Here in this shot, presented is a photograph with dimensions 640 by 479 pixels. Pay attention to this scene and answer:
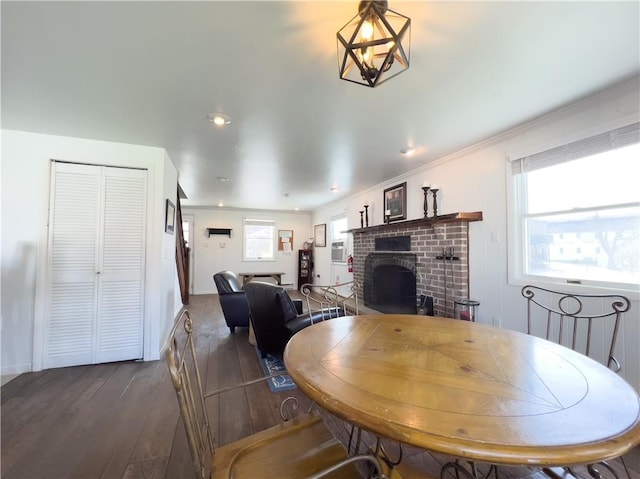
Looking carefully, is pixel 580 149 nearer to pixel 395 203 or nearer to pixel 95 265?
pixel 395 203

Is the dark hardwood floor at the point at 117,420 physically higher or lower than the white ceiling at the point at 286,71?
lower

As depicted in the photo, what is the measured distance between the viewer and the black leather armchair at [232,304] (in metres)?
3.67

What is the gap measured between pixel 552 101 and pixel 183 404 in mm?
2898

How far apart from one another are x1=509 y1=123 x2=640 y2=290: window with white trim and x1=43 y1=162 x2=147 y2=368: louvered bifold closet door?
3.78m

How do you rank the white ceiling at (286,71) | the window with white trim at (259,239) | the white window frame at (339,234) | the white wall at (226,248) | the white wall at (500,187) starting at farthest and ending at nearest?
the window with white trim at (259,239) → the white wall at (226,248) → the white window frame at (339,234) → the white wall at (500,187) → the white ceiling at (286,71)

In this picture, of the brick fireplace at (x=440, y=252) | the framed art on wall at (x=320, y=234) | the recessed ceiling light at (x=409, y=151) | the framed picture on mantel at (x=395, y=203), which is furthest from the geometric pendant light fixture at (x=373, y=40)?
the framed art on wall at (x=320, y=234)

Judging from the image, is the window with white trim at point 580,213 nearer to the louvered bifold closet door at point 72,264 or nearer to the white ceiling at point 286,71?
the white ceiling at point 286,71

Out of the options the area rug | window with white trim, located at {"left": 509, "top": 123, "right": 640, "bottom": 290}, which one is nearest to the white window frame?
the area rug

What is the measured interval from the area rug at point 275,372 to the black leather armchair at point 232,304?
28.0 inches

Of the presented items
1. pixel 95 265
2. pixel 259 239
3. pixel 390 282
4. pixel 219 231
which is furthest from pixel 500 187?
pixel 219 231

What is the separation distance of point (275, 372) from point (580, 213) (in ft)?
9.58

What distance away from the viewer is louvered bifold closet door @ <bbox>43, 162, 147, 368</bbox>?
2.62m

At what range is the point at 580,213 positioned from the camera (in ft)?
7.15

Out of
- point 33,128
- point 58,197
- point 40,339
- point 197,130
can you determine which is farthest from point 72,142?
point 40,339
